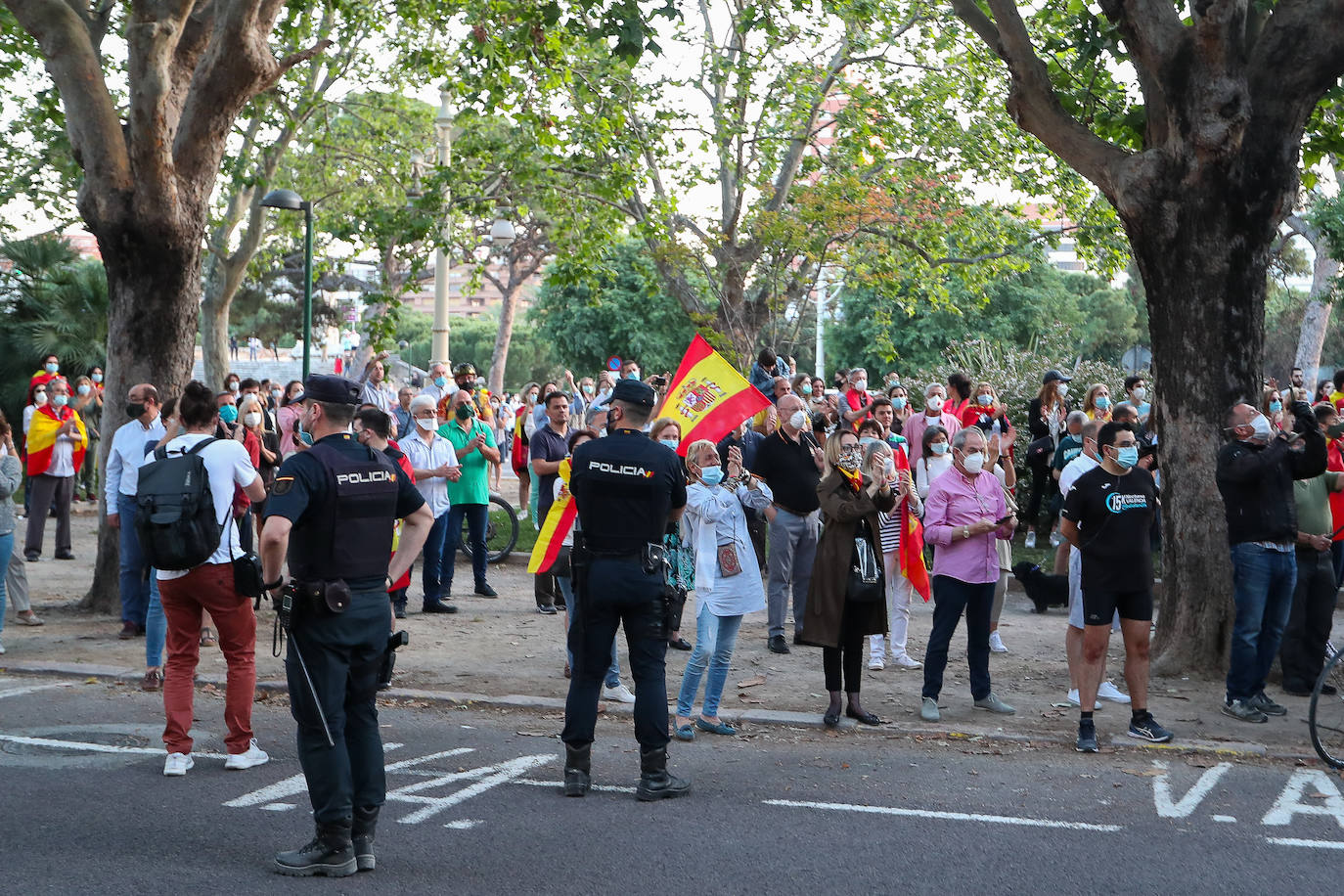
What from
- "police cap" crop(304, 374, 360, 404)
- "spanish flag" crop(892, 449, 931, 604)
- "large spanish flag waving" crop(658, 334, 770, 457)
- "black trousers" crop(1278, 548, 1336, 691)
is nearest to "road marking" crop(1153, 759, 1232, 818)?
"black trousers" crop(1278, 548, 1336, 691)

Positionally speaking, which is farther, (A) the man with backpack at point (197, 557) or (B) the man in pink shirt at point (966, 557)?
(B) the man in pink shirt at point (966, 557)

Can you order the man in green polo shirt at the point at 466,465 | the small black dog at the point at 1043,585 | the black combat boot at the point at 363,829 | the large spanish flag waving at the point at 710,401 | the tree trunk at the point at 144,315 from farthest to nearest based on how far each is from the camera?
1. the man in green polo shirt at the point at 466,465
2. the tree trunk at the point at 144,315
3. the small black dog at the point at 1043,585
4. the large spanish flag waving at the point at 710,401
5. the black combat boot at the point at 363,829

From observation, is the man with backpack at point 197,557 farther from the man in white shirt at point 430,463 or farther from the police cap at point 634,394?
the man in white shirt at point 430,463

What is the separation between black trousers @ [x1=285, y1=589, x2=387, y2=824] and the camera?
534 centimetres

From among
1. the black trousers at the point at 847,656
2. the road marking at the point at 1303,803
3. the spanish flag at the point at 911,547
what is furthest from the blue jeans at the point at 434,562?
the road marking at the point at 1303,803

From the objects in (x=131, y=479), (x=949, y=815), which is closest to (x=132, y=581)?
(x=131, y=479)

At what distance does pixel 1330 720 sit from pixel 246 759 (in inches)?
220

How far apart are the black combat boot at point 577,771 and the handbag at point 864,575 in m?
2.13

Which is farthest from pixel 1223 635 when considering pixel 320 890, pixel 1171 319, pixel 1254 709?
pixel 320 890

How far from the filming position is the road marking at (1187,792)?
6453 mm

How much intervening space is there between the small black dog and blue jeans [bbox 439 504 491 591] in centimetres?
484

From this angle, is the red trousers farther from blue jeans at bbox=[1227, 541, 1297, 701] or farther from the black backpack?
blue jeans at bbox=[1227, 541, 1297, 701]

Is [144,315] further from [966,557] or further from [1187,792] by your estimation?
[1187,792]

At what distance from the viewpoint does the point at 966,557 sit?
28.1 ft
